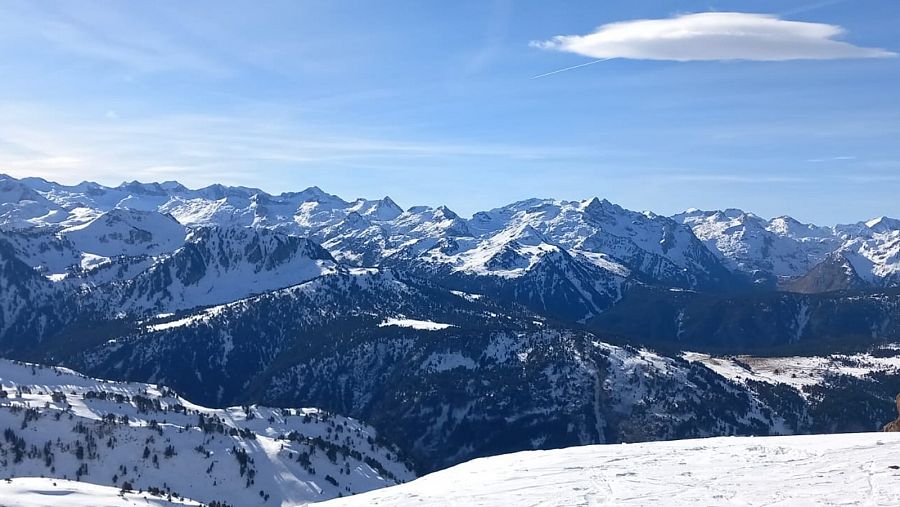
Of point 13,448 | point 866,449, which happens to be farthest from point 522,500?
point 13,448

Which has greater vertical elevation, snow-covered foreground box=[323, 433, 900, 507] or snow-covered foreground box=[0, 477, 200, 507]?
snow-covered foreground box=[323, 433, 900, 507]

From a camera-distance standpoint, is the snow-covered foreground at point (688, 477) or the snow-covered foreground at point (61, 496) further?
the snow-covered foreground at point (61, 496)

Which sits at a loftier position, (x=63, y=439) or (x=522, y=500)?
(x=522, y=500)

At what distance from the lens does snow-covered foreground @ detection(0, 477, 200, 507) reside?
282ft

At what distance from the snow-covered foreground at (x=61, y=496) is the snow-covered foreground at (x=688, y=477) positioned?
46062mm

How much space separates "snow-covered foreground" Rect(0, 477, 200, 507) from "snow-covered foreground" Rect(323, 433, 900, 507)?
46.1 m

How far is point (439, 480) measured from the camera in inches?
2520

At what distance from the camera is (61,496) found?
91562 mm

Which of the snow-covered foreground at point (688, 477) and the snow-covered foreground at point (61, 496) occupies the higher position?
the snow-covered foreground at point (688, 477)

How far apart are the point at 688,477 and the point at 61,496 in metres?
79.5

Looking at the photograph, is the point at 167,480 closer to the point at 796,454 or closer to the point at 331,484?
the point at 331,484

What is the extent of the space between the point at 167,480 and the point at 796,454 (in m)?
161

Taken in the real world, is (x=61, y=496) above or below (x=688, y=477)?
below

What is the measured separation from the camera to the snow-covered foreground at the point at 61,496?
282 ft
